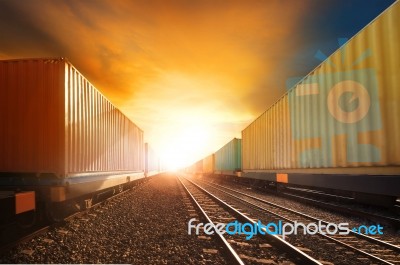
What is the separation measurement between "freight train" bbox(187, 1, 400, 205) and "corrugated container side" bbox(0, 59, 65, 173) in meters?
6.55

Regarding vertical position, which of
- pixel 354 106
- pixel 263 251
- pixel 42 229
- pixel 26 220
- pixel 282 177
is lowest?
pixel 263 251

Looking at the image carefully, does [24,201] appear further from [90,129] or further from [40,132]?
[90,129]

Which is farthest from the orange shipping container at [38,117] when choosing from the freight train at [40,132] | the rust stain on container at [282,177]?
the rust stain on container at [282,177]

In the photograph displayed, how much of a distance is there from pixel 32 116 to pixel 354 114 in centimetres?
725

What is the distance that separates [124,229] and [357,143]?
5725 mm

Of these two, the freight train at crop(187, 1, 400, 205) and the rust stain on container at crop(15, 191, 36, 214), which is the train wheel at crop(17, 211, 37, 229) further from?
the freight train at crop(187, 1, 400, 205)

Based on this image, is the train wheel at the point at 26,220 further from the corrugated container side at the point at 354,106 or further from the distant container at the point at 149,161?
the distant container at the point at 149,161

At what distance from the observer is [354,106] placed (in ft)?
24.1

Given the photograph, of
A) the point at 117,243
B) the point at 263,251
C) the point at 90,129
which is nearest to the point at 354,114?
the point at 263,251

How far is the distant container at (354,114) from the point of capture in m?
6.20

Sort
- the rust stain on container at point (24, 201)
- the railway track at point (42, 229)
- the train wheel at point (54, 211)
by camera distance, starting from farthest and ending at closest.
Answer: the train wheel at point (54, 211)
the railway track at point (42, 229)
the rust stain on container at point (24, 201)

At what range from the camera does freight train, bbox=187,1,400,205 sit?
A: 20.4 feet

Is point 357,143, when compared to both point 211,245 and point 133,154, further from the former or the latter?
point 133,154

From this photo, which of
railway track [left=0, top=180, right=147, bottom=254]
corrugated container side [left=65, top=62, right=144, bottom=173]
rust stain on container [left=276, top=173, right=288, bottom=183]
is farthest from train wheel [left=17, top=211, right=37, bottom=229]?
rust stain on container [left=276, top=173, right=288, bottom=183]
